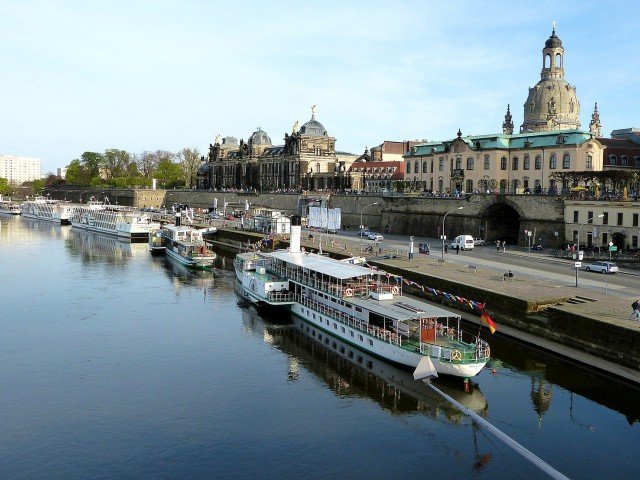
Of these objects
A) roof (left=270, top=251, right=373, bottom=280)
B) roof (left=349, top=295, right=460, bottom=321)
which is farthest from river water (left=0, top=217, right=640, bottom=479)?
roof (left=270, top=251, right=373, bottom=280)

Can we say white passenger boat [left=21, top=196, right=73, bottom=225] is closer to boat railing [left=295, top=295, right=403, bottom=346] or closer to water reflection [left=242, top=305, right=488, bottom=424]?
boat railing [left=295, top=295, right=403, bottom=346]

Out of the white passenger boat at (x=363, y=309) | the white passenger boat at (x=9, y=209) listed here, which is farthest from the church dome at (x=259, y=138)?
Answer: the white passenger boat at (x=363, y=309)

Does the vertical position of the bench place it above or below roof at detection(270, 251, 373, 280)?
below

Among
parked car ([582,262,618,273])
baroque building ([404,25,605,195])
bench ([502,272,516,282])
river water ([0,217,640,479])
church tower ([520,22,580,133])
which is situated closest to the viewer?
river water ([0,217,640,479])

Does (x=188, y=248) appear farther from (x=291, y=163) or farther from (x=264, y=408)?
(x=291, y=163)

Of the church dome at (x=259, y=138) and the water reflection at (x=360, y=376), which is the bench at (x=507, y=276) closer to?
the water reflection at (x=360, y=376)

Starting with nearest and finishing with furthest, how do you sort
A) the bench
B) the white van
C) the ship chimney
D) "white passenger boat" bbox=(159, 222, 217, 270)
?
the bench, the ship chimney, the white van, "white passenger boat" bbox=(159, 222, 217, 270)

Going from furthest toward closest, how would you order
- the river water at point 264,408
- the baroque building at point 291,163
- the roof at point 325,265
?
the baroque building at point 291,163 → the roof at point 325,265 → the river water at point 264,408

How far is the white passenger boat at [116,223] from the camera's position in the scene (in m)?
104

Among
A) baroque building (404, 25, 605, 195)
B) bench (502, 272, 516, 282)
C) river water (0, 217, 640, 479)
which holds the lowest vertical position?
river water (0, 217, 640, 479)

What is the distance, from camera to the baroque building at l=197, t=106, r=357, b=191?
466 ft

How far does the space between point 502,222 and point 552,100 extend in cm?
5990

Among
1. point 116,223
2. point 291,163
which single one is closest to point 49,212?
point 116,223

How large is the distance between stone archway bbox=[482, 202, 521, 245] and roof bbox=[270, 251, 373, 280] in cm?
3177
